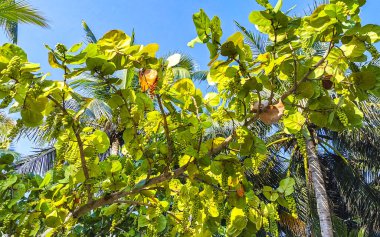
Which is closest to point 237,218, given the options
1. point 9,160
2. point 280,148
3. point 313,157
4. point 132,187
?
point 132,187

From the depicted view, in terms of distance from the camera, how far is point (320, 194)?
7719mm

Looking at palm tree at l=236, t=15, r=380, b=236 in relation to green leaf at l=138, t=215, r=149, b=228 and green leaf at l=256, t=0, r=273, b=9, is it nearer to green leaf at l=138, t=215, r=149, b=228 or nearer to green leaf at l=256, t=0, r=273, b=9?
green leaf at l=138, t=215, r=149, b=228

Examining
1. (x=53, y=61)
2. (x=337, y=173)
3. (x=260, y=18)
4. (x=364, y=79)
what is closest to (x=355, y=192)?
(x=337, y=173)

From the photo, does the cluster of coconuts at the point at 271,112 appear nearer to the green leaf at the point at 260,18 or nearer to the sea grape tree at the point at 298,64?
the sea grape tree at the point at 298,64

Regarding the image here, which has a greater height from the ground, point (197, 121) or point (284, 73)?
point (284, 73)

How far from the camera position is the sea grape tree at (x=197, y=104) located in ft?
4.82

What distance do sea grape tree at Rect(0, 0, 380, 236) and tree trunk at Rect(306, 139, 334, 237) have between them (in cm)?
568

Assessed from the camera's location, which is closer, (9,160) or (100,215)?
(9,160)

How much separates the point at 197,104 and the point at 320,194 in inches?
258

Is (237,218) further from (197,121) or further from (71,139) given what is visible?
(71,139)

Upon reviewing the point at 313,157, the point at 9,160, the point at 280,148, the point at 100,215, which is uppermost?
the point at 280,148

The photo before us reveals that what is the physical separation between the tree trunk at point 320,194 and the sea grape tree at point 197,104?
18.7 ft

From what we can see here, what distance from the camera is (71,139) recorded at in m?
1.70

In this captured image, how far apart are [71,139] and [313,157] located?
284 inches
